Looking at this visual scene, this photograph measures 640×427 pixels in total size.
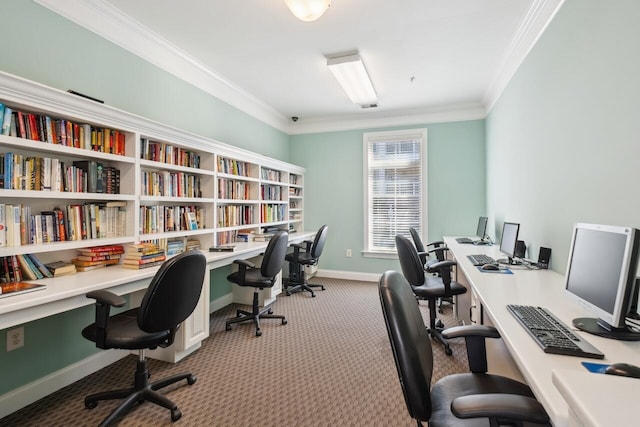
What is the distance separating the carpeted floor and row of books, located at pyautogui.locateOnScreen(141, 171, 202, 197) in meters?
1.39

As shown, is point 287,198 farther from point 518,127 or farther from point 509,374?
point 509,374

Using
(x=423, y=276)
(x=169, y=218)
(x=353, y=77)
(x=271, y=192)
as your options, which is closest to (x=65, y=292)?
(x=169, y=218)

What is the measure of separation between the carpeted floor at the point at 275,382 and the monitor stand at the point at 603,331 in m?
1.04

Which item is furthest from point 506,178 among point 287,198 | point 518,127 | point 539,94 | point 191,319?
point 191,319

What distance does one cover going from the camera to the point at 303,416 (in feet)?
5.71

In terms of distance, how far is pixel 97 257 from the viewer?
2.11 m

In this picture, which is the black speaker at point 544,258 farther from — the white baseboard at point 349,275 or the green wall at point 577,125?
the white baseboard at point 349,275

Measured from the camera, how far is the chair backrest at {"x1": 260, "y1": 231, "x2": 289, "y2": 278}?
285 centimetres

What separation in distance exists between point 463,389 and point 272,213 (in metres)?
3.49

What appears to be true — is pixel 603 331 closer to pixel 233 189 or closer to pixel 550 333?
pixel 550 333

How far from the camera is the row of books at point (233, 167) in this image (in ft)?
10.9

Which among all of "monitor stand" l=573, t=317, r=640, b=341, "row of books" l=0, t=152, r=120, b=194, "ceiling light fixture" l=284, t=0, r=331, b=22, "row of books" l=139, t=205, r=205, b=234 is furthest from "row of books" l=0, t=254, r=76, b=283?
"monitor stand" l=573, t=317, r=640, b=341

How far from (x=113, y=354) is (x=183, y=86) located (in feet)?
8.39

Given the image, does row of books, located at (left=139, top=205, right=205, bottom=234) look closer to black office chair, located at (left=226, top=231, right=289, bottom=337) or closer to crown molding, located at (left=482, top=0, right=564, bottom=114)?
black office chair, located at (left=226, top=231, right=289, bottom=337)
